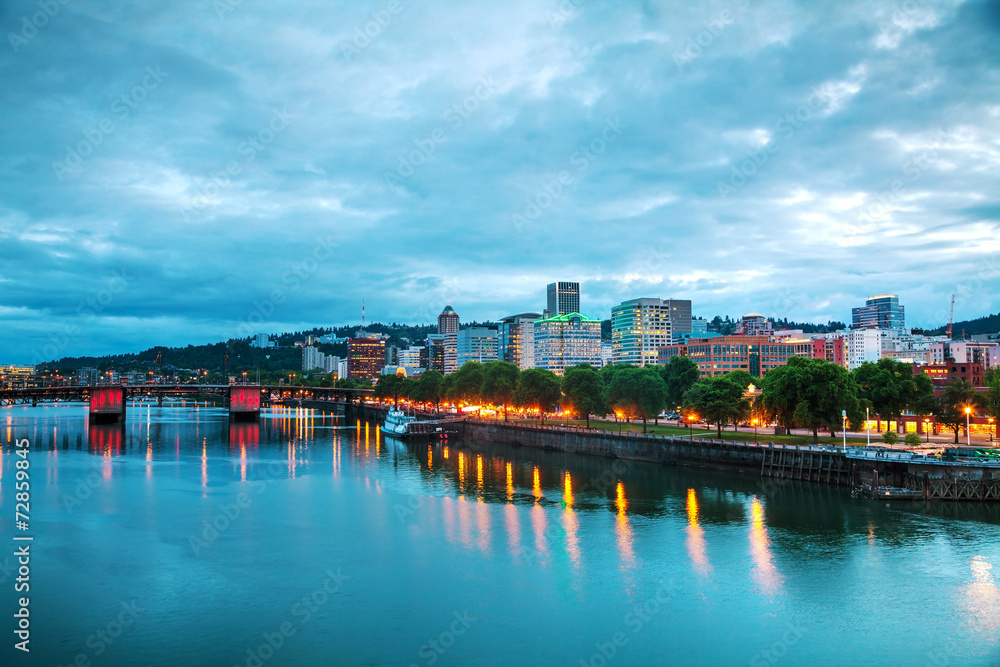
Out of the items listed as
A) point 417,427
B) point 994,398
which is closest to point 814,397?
point 994,398

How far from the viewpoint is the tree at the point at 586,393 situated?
10100 cm

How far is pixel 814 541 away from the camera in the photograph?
4159cm

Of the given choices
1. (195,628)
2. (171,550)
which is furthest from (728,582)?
(171,550)

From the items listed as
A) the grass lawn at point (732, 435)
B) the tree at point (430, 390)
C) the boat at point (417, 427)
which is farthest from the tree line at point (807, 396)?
the tree at point (430, 390)

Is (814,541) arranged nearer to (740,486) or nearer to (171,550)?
(740,486)

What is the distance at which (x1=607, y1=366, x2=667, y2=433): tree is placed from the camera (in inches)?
3639

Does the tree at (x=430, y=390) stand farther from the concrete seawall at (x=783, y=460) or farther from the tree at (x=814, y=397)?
the tree at (x=814, y=397)

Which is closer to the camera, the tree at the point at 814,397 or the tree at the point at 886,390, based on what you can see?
the tree at the point at 814,397

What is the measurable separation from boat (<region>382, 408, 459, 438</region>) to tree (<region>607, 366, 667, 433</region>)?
109 feet

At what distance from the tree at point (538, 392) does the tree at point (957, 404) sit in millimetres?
56517

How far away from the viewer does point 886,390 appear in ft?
241

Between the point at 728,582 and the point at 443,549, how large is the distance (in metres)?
16.2

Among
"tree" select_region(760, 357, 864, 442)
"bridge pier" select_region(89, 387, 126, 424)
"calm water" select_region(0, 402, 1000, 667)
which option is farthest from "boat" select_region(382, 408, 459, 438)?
"bridge pier" select_region(89, 387, 126, 424)

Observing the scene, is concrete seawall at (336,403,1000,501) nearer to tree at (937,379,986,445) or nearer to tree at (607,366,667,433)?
tree at (607,366,667,433)
